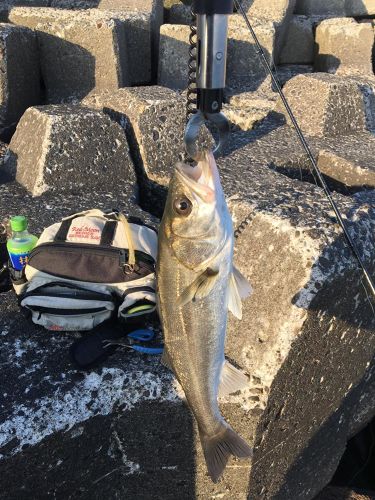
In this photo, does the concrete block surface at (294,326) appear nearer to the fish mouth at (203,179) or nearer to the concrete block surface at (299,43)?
the fish mouth at (203,179)

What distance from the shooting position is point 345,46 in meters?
7.54

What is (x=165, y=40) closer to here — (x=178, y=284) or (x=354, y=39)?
(x=354, y=39)

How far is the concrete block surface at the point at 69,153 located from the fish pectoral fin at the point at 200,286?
2.21m

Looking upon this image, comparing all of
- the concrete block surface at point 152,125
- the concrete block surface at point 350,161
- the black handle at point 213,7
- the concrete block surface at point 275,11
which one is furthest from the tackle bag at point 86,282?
the concrete block surface at point 275,11

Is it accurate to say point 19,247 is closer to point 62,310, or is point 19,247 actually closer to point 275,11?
point 62,310

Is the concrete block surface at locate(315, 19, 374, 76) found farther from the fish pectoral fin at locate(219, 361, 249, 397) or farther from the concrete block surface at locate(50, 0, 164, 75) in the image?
the fish pectoral fin at locate(219, 361, 249, 397)

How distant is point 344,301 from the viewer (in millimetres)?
2320

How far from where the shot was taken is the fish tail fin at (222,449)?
1.95 m

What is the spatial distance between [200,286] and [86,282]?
109cm

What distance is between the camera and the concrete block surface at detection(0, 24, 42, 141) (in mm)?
4453

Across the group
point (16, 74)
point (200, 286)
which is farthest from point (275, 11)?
point (200, 286)

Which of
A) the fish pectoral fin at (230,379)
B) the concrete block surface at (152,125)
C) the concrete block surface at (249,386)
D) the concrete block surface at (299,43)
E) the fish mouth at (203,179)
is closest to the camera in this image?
the fish mouth at (203,179)

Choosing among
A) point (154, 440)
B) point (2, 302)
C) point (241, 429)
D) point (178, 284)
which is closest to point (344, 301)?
point (241, 429)

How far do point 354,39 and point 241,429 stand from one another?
22.2 ft
